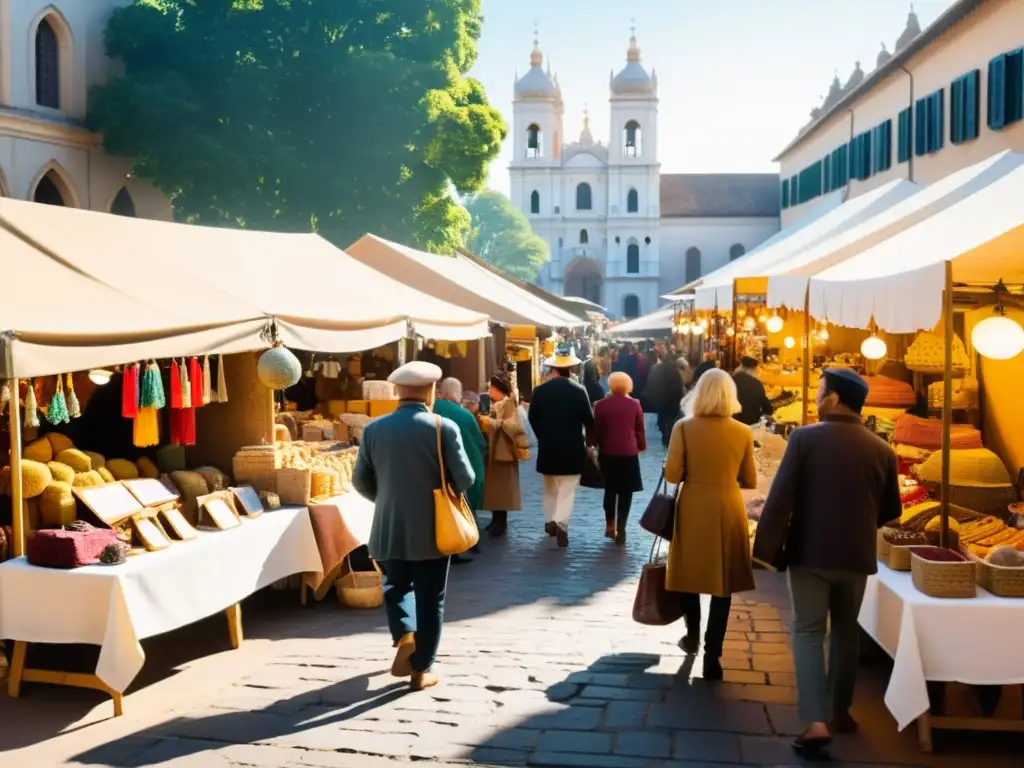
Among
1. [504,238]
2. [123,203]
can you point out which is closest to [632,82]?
[504,238]

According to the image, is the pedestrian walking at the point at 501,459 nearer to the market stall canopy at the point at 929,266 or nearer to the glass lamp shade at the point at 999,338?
the market stall canopy at the point at 929,266

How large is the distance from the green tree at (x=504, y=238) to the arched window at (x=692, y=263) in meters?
9.85

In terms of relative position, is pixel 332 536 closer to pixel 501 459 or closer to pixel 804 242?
pixel 501 459

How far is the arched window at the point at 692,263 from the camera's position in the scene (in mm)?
79562

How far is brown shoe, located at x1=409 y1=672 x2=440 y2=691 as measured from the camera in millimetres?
5852

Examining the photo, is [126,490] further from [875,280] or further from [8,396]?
[875,280]

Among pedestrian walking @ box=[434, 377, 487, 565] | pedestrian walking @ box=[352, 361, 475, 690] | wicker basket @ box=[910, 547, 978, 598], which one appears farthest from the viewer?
pedestrian walking @ box=[434, 377, 487, 565]

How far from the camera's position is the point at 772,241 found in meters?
19.3

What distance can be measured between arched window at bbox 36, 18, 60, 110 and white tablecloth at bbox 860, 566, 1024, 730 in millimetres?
27083

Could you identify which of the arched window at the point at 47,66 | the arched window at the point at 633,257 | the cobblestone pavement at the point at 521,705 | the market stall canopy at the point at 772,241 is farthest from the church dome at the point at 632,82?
the cobblestone pavement at the point at 521,705

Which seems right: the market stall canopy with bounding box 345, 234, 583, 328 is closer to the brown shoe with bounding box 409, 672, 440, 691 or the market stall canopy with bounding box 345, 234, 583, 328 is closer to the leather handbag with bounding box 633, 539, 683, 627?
the leather handbag with bounding box 633, 539, 683, 627

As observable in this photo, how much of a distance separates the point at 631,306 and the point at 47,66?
184 ft

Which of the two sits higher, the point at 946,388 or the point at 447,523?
the point at 946,388

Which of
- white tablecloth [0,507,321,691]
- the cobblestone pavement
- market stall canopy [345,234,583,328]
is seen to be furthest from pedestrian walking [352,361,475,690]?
market stall canopy [345,234,583,328]
